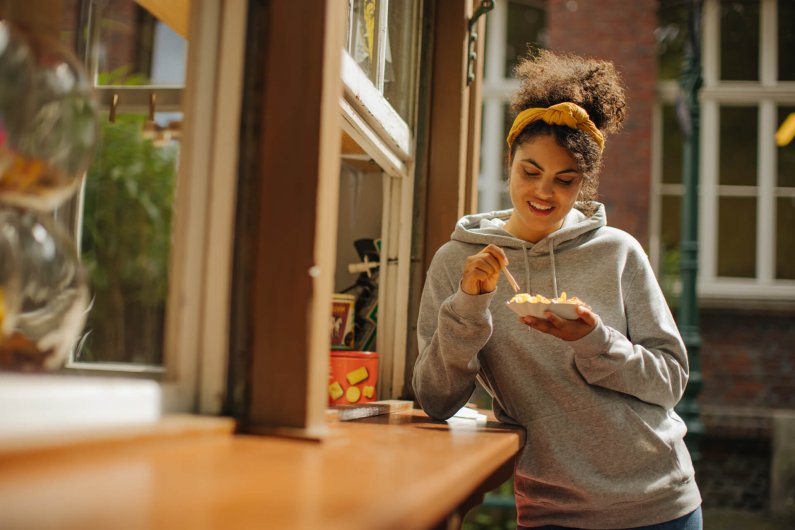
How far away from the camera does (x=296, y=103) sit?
1.18 meters

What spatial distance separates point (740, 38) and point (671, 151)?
1223mm

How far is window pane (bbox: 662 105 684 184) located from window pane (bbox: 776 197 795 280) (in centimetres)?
95

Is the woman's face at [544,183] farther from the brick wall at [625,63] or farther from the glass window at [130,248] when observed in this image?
the brick wall at [625,63]

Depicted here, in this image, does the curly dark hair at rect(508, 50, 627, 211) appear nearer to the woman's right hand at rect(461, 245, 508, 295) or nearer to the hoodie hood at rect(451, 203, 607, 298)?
the hoodie hood at rect(451, 203, 607, 298)

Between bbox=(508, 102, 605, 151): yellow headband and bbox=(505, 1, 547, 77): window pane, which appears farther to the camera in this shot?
bbox=(505, 1, 547, 77): window pane

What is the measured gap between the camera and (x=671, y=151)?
27.3ft

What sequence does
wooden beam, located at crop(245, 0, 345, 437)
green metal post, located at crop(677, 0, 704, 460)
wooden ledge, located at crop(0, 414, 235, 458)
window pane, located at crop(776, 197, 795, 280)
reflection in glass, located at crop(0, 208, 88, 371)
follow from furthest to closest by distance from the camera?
window pane, located at crop(776, 197, 795, 280), green metal post, located at crop(677, 0, 704, 460), wooden beam, located at crop(245, 0, 345, 437), reflection in glass, located at crop(0, 208, 88, 371), wooden ledge, located at crop(0, 414, 235, 458)

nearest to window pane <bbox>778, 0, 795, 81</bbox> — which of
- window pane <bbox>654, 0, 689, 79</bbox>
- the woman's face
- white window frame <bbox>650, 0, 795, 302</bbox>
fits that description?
white window frame <bbox>650, 0, 795, 302</bbox>

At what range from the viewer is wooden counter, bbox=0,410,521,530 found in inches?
25.5

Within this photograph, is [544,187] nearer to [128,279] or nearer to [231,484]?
[128,279]

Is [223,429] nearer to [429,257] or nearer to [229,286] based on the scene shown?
[229,286]

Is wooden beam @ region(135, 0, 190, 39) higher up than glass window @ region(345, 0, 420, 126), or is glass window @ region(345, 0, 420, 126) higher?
wooden beam @ region(135, 0, 190, 39)

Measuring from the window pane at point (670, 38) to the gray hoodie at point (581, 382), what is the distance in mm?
6785

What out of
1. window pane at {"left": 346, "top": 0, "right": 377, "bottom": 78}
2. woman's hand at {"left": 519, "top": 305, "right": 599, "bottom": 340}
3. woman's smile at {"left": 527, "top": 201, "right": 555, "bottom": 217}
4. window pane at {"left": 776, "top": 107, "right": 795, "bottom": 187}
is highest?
window pane at {"left": 776, "top": 107, "right": 795, "bottom": 187}
